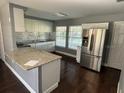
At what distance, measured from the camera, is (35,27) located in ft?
17.3

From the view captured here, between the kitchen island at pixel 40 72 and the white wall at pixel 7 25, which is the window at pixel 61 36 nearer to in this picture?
the white wall at pixel 7 25

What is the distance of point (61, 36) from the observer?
617cm

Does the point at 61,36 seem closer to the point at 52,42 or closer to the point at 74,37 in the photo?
the point at 52,42

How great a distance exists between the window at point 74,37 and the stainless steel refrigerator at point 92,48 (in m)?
1.27

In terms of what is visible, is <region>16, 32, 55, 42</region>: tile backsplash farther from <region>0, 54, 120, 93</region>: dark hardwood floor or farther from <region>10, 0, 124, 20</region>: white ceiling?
<region>10, 0, 124, 20</region>: white ceiling

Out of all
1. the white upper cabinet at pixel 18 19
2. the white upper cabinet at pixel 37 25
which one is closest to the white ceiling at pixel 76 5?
the white upper cabinet at pixel 18 19

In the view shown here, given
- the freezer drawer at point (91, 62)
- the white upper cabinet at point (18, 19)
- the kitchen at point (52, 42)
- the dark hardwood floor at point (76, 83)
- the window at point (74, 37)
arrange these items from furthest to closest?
the window at point (74, 37)
the freezer drawer at point (91, 62)
the white upper cabinet at point (18, 19)
the dark hardwood floor at point (76, 83)
the kitchen at point (52, 42)

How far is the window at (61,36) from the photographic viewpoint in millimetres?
5970

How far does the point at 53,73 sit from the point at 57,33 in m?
4.50

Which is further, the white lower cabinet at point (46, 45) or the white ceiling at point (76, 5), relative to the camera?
the white lower cabinet at point (46, 45)

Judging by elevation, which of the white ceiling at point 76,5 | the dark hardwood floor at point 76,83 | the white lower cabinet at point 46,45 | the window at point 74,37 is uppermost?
the white ceiling at point 76,5

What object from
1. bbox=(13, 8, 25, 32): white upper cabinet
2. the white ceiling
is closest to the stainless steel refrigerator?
the white ceiling

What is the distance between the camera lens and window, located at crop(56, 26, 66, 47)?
5.97 meters

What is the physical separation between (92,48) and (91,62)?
62 cm
